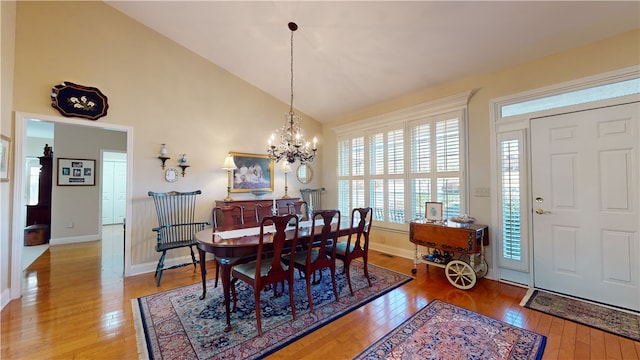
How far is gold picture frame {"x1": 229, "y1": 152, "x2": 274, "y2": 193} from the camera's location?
4.66 meters

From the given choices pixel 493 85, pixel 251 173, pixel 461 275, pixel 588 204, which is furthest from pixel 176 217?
pixel 588 204

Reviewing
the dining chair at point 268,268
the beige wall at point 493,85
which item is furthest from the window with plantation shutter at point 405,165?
the dining chair at point 268,268

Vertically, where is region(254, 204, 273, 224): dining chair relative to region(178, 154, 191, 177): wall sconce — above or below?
below

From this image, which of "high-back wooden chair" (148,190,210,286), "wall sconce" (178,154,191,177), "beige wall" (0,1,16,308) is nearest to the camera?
"beige wall" (0,1,16,308)

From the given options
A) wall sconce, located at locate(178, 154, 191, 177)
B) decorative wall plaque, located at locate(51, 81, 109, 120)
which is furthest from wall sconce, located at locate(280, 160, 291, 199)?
decorative wall plaque, located at locate(51, 81, 109, 120)

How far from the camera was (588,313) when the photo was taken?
2506mm

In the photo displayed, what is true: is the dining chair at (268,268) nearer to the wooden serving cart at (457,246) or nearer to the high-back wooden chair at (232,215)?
the high-back wooden chair at (232,215)

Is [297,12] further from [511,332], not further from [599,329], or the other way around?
[599,329]

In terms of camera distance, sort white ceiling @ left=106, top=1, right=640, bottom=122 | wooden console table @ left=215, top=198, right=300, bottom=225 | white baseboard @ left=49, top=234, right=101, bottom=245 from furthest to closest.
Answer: white baseboard @ left=49, top=234, right=101, bottom=245, wooden console table @ left=215, top=198, right=300, bottom=225, white ceiling @ left=106, top=1, right=640, bottom=122

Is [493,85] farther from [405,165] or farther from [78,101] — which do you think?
[78,101]

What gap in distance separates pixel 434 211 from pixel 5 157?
5.13m

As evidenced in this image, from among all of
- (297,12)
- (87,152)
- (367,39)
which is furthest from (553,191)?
(87,152)

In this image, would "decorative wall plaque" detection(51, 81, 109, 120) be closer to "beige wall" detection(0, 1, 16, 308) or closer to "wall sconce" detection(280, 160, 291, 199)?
"beige wall" detection(0, 1, 16, 308)

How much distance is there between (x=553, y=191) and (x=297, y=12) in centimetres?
365
